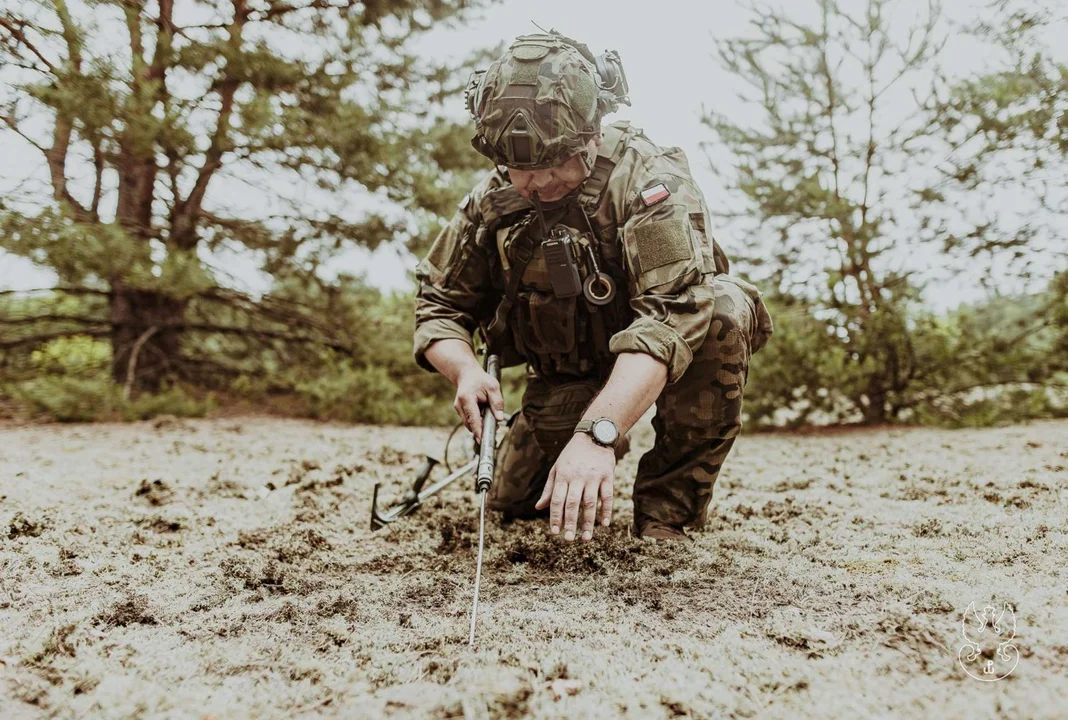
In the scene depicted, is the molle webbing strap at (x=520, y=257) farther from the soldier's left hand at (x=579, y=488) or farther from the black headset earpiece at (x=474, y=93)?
the soldier's left hand at (x=579, y=488)

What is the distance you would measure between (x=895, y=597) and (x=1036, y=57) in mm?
5192

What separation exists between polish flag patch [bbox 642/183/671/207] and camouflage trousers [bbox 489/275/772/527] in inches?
10.3

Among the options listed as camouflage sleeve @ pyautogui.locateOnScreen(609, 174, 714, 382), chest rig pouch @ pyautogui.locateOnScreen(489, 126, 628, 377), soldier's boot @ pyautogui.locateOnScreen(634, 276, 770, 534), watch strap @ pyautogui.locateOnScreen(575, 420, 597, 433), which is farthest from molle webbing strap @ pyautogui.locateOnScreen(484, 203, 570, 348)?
watch strap @ pyautogui.locateOnScreen(575, 420, 597, 433)

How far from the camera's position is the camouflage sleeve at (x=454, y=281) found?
238 cm

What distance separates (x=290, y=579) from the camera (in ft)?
6.37

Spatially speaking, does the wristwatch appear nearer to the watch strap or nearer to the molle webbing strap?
the watch strap

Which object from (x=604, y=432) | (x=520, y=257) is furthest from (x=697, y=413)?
(x=520, y=257)

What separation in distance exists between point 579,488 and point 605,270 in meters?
0.85

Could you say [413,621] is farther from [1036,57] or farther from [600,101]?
[1036,57]

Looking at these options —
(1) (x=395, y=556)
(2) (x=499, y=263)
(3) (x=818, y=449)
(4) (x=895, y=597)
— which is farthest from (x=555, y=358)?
(3) (x=818, y=449)

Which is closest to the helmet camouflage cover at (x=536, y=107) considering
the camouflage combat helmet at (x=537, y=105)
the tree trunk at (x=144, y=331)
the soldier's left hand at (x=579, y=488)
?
the camouflage combat helmet at (x=537, y=105)

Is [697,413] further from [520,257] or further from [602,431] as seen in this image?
[520,257]

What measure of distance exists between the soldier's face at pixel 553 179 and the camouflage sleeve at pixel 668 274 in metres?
0.21

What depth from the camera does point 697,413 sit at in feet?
7.34
